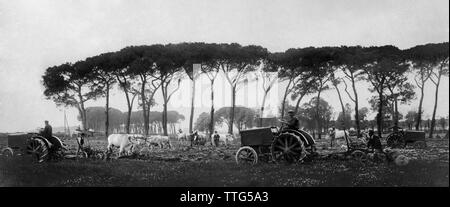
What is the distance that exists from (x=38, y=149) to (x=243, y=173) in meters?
8.60

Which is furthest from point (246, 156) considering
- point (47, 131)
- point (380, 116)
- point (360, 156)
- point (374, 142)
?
point (47, 131)

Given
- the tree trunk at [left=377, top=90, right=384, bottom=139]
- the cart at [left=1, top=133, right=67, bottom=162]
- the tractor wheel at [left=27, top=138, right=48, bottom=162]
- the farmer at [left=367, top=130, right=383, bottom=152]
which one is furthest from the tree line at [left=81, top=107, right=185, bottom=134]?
the tree trunk at [left=377, top=90, right=384, bottom=139]

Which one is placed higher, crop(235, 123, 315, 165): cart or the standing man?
the standing man

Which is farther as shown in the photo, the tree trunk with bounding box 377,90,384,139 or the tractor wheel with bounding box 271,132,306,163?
the tractor wheel with bounding box 271,132,306,163

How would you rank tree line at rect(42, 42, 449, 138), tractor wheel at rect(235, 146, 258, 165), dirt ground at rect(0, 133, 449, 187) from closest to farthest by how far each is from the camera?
dirt ground at rect(0, 133, 449, 187) < tree line at rect(42, 42, 449, 138) < tractor wheel at rect(235, 146, 258, 165)

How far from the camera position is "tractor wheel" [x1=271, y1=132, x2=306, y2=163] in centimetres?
1177

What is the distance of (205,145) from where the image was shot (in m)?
20.9

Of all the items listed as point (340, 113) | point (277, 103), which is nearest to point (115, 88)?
point (277, 103)

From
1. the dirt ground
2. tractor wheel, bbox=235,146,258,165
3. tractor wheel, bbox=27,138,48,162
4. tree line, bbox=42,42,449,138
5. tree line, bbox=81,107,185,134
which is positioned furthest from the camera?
tree line, bbox=81,107,185,134

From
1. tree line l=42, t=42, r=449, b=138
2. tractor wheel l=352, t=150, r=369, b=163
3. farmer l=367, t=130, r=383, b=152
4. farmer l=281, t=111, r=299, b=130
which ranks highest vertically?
tree line l=42, t=42, r=449, b=138

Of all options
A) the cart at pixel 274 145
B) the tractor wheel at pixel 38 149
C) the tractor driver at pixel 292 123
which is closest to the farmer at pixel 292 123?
the tractor driver at pixel 292 123

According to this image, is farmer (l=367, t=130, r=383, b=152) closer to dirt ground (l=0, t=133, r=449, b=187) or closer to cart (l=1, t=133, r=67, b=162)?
dirt ground (l=0, t=133, r=449, b=187)
